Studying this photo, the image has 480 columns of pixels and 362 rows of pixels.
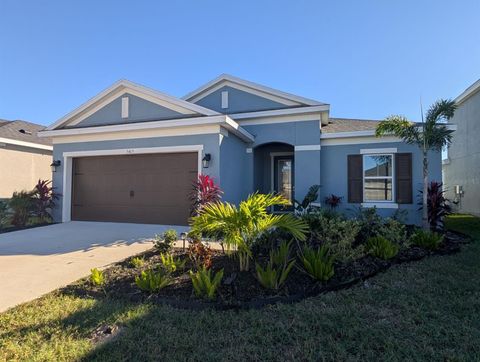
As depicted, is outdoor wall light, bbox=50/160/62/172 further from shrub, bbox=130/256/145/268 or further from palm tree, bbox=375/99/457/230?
palm tree, bbox=375/99/457/230

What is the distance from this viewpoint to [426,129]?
855 centimetres

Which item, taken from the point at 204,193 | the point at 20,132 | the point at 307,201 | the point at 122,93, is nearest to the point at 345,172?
the point at 307,201

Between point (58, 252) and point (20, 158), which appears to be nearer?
point (58, 252)

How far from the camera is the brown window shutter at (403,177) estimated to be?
10.6 m

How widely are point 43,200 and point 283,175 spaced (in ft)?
31.6

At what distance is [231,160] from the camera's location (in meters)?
10.3

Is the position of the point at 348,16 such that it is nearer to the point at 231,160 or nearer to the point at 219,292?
the point at 231,160

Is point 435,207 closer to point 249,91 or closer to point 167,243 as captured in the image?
point 249,91

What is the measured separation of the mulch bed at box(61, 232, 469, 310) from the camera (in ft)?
13.4

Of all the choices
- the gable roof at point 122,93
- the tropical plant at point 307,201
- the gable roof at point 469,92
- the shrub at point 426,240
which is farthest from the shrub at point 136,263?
the gable roof at point 469,92

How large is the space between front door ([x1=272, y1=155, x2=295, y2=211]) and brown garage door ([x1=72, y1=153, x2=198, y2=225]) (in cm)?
490

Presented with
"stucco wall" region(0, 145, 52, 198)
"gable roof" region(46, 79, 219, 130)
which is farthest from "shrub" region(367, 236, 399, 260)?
"stucco wall" region(0, 145, 52, 198)

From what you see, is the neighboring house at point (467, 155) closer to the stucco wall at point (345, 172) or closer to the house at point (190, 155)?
the stucco wall at point (345, 172)

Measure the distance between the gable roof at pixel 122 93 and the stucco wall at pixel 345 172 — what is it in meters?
4.82
